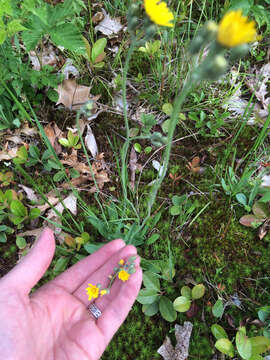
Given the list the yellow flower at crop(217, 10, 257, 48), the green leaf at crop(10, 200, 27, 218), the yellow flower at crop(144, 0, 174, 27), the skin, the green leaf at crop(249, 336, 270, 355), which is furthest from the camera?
the green leaf at crop(10, 200, 27, 218)

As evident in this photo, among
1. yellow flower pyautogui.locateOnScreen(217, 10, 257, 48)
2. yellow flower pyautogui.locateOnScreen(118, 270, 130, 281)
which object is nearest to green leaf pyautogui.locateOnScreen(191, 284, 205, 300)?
yellow flower pyautogui.locateOnScreen(118, 270, 130, 281)

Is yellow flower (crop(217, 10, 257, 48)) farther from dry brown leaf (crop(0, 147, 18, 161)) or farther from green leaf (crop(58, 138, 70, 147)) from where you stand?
dry brown leaf (crop(0, 147, 18, 161))

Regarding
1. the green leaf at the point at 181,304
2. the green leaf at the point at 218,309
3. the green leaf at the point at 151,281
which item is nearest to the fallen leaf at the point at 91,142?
the green leaf at the point at 151,281

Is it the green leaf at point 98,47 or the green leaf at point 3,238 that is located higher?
the green leaf at point 98,47

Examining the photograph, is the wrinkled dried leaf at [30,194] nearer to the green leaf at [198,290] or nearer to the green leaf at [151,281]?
the green leaf at [151,281]

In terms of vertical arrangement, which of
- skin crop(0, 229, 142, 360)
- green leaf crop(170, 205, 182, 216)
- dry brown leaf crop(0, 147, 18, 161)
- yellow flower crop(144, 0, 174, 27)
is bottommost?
green leaf crop(170, 205, 182, 216)

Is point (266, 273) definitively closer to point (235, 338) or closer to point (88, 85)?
point (235, 338)
